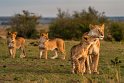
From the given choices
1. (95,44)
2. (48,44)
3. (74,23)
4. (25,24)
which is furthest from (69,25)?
(95,44)

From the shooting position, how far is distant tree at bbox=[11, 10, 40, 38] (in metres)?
57.0

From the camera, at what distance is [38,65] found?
18.8 meters

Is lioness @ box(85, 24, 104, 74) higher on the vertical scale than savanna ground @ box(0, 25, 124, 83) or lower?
higher

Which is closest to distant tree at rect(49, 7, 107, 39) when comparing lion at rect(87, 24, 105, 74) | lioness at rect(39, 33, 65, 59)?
lioness at rect(39, 33, 65, 59)

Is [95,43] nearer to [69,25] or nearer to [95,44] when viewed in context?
[95,44]

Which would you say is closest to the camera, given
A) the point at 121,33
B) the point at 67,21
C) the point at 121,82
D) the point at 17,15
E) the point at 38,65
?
the point at 121,82

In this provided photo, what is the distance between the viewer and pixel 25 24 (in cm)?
5897

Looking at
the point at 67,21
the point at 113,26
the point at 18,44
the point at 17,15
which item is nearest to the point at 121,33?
the point at 113,26

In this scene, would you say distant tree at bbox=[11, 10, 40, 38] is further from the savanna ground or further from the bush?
the savanna ground

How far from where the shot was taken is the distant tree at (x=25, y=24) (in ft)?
187

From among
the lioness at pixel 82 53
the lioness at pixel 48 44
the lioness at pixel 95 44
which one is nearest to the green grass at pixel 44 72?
the lioness at pixel 82 53

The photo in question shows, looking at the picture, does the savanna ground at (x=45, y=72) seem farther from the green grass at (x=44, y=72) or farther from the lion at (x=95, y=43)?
the lion at (x=95, y=43)

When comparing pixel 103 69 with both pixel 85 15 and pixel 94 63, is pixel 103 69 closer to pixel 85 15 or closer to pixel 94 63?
pixel 94 63

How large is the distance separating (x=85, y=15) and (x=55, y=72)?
137ft
